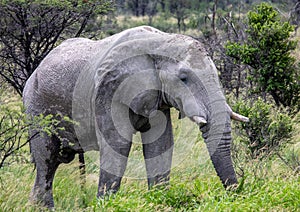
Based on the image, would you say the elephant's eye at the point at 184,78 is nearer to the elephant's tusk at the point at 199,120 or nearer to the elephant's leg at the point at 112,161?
the elephant's tusk at the point at 199,120

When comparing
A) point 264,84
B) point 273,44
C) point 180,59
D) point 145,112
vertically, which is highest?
point 180,59

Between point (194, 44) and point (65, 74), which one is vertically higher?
point (194, 44)

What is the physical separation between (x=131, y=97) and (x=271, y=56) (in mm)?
3543

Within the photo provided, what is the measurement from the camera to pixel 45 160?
19.2ft

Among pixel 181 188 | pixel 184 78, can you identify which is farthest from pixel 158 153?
pixel 184 78

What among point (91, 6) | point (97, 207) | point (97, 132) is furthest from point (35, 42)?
point (97, 207)

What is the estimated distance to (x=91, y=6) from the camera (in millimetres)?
8742

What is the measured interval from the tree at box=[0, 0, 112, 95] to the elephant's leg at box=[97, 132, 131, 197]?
3.75 metres

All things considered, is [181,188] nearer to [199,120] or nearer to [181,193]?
[181,193]

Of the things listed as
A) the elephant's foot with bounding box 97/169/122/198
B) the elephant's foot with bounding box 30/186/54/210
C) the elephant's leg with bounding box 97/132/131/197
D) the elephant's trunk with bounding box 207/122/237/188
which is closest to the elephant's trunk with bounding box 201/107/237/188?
the elephant's trunk with bounding box 207/122/237/188

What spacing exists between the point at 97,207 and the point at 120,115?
831mm

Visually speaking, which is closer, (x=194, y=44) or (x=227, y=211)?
(x=227, y=211)

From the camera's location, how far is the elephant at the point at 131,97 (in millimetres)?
4422

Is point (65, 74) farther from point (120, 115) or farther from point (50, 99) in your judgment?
point (120, 115)
